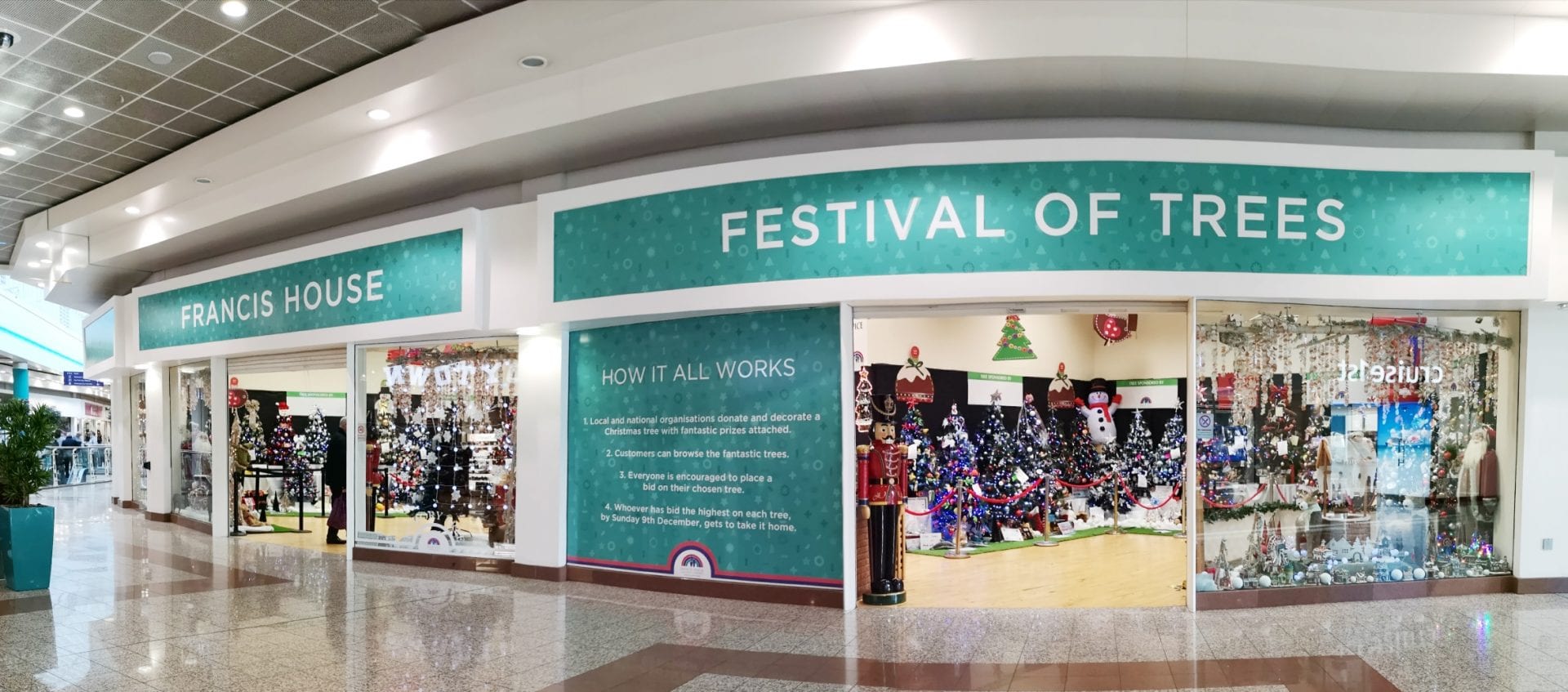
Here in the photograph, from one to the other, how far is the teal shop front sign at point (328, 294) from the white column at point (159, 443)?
174 cm

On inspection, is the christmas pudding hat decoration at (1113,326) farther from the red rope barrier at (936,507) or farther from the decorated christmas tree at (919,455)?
the red rope barrier at (936,507)

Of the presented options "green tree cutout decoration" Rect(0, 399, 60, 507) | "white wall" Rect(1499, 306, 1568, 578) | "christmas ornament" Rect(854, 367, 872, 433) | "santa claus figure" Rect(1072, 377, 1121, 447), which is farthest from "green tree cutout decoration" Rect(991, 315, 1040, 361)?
"green tree cutout decoration" Rect(0, 399, 60, 507)

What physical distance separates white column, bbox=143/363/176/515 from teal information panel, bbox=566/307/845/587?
28.4 feet

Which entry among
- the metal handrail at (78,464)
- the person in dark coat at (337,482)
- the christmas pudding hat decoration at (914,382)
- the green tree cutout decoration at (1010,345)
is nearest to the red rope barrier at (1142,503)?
the green tree cutout decoration at (1010,345)

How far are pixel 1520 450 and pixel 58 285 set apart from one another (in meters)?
17.8

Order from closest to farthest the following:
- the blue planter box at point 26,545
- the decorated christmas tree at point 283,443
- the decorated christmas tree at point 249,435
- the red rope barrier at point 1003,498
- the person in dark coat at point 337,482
→ the blue planter box at point 26,545, the red rope barrier at point 1003,498, the person in dark coat at point 337,482, the decorated christmas tree at point 249,435, the decorated christmas tree at point 283,443

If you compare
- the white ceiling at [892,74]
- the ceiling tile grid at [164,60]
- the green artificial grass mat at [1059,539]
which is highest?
the ceiling tile grid at [164,60]

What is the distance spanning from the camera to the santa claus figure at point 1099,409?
10.7m

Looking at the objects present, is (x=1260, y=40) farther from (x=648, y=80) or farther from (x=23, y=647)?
(x=23, y=647)

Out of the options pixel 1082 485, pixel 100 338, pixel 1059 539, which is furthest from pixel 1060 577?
pixel 100 338

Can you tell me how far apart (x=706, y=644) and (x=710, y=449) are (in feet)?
6.04

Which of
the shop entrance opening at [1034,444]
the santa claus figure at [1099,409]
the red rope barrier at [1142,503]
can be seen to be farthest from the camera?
the santa claus figure at [1099,409]

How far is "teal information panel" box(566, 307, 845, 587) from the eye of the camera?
6816mm

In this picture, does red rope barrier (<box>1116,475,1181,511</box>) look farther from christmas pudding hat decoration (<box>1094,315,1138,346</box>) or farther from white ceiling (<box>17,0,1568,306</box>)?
white ceiling (<box>17,0,1568,306</box>)
